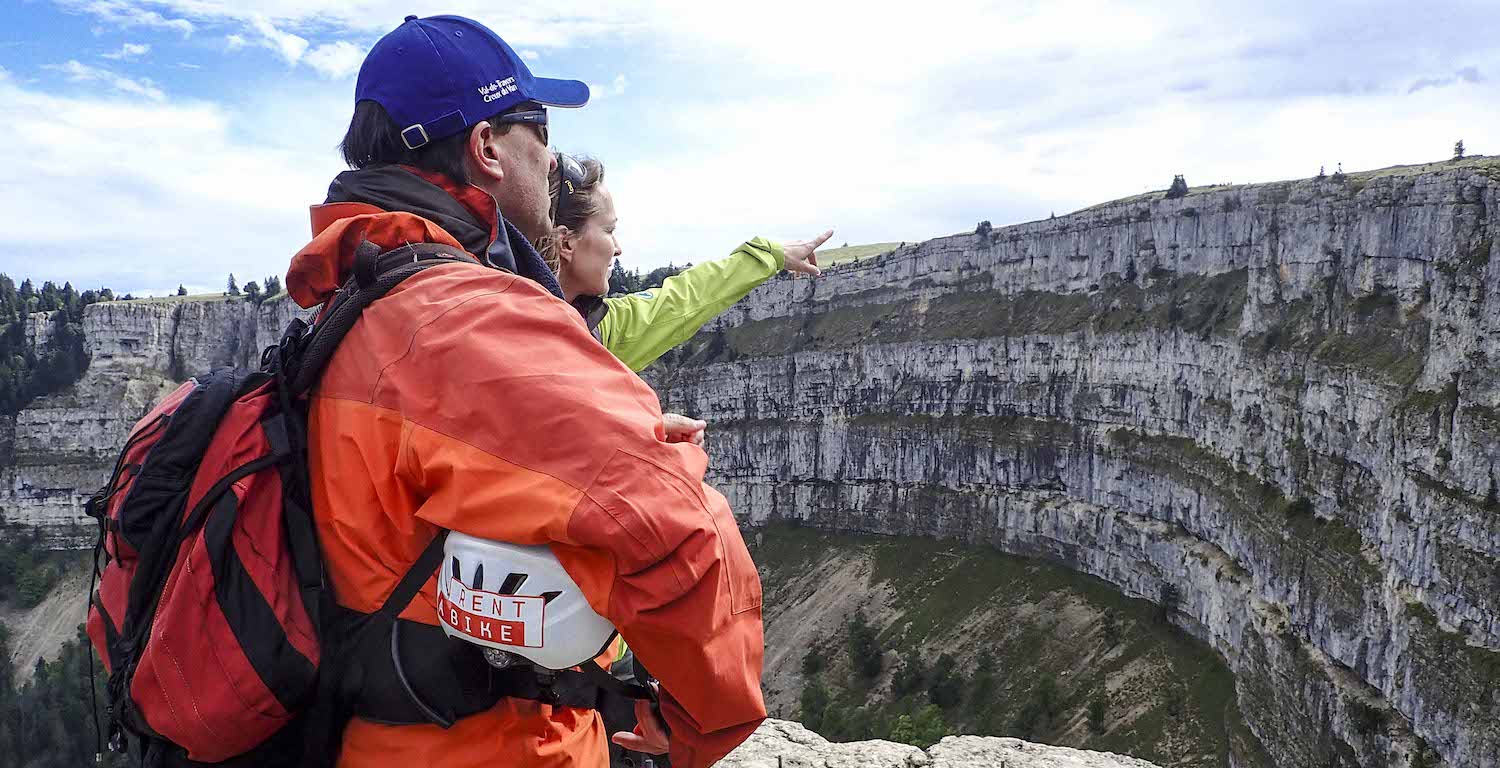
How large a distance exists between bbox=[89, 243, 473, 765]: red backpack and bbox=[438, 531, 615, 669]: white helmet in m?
0.32

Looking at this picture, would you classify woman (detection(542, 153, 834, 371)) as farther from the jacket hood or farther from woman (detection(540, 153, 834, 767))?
the jacket hood

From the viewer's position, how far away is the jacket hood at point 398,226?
3.25 metres

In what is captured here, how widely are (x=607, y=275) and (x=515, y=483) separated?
11.8 feet

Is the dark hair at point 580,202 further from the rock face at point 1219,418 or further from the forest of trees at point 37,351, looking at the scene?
the forest of trees at point 37,351

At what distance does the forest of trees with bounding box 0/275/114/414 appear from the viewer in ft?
456

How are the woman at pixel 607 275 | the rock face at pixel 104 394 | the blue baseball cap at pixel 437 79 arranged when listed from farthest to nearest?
1. the rock face at pixel 104 394
2. the woman at pixel 607 275
3. the blue baseball cap at pixel 437 79

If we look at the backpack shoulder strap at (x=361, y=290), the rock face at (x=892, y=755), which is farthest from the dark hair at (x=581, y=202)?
the rock face at (x=892, y=755)

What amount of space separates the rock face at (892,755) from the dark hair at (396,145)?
5.65 m

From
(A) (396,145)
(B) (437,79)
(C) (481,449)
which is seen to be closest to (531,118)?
(B) (437,79)

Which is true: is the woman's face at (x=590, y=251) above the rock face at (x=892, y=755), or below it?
above

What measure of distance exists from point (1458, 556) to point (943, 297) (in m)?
68.5

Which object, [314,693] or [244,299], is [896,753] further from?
[244,299]

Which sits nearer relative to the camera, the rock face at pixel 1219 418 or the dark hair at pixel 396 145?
the dark hair at pixel 396 145

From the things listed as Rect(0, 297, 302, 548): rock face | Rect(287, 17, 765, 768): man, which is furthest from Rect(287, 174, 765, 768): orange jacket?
Rect(0, 297, 302, 548): rock face
